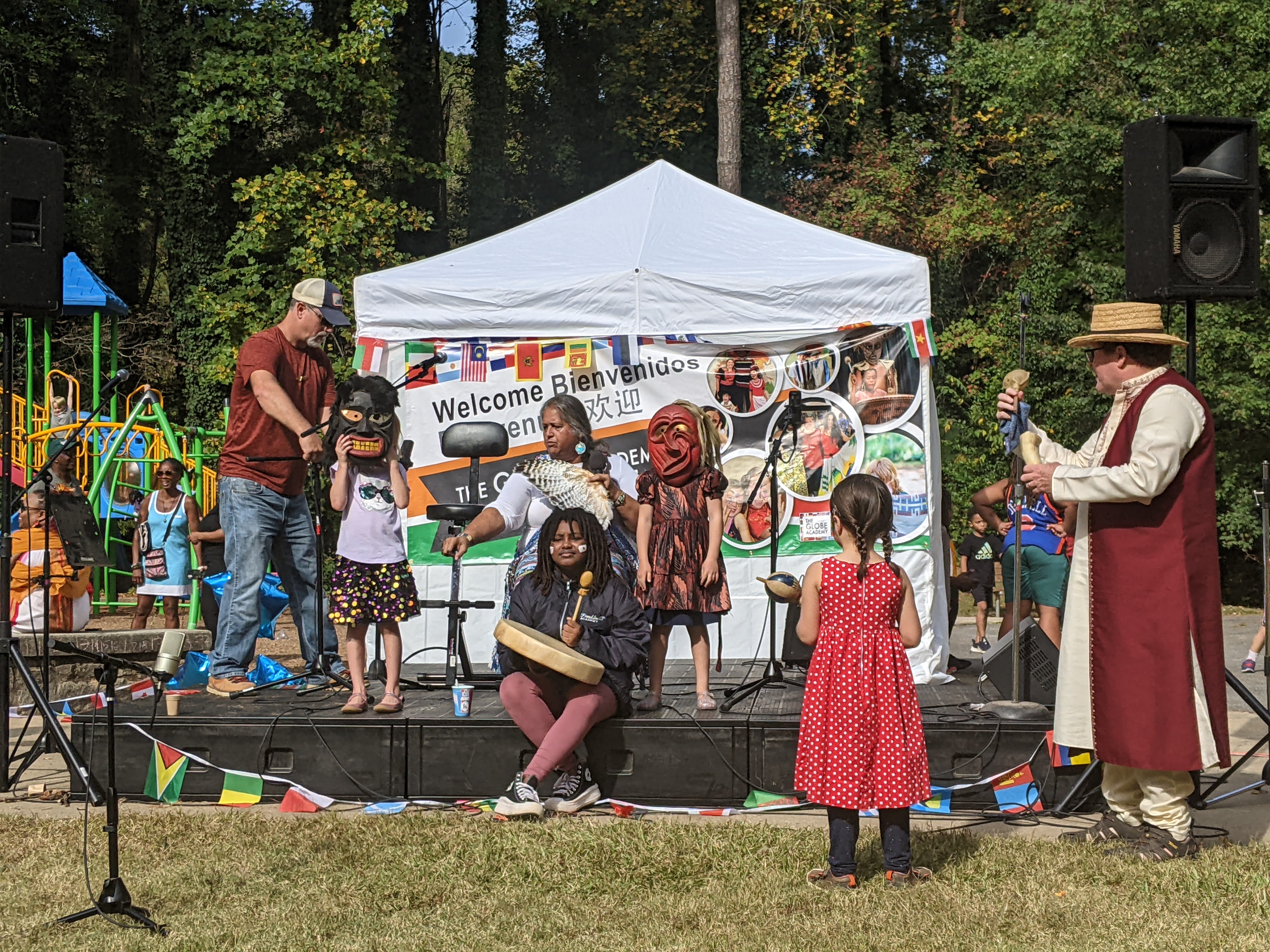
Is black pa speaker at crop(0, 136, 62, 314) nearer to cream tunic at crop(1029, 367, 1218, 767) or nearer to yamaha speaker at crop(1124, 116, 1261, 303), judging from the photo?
cream tunic at crop(1029, 367, 1218, 767)

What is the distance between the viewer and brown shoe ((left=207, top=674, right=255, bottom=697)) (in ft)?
22.1

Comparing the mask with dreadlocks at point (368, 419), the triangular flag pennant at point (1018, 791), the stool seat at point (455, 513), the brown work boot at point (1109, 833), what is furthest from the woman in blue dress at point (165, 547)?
the brown work boot at point (1109, 833)

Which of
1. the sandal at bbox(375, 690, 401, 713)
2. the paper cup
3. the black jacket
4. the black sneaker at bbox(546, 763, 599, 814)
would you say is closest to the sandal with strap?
the black sneaker at bbox(546, 763, 599, 814)

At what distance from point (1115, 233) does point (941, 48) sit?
7615 millimetres

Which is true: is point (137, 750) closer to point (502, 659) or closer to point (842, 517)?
point (502, 659)

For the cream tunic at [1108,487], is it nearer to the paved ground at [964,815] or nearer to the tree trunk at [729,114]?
the paved ground at [964,815]

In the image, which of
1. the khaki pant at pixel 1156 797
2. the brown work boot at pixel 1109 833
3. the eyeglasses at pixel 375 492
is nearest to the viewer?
the khaki pant at pixel 1156 797

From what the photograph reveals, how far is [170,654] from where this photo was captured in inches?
183

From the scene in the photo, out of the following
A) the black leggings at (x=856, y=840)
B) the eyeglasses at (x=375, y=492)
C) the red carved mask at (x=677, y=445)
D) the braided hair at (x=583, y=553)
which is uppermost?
the red carved mask at (x=677, y=445)

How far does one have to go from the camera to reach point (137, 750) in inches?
240

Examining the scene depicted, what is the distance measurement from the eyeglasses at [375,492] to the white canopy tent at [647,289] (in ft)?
8.04

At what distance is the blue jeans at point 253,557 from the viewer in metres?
6.67

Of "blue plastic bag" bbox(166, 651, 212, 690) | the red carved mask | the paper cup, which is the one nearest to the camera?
the paper cup

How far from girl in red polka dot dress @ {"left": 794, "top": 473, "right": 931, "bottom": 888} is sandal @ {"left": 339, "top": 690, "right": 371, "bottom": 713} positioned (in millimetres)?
2240
